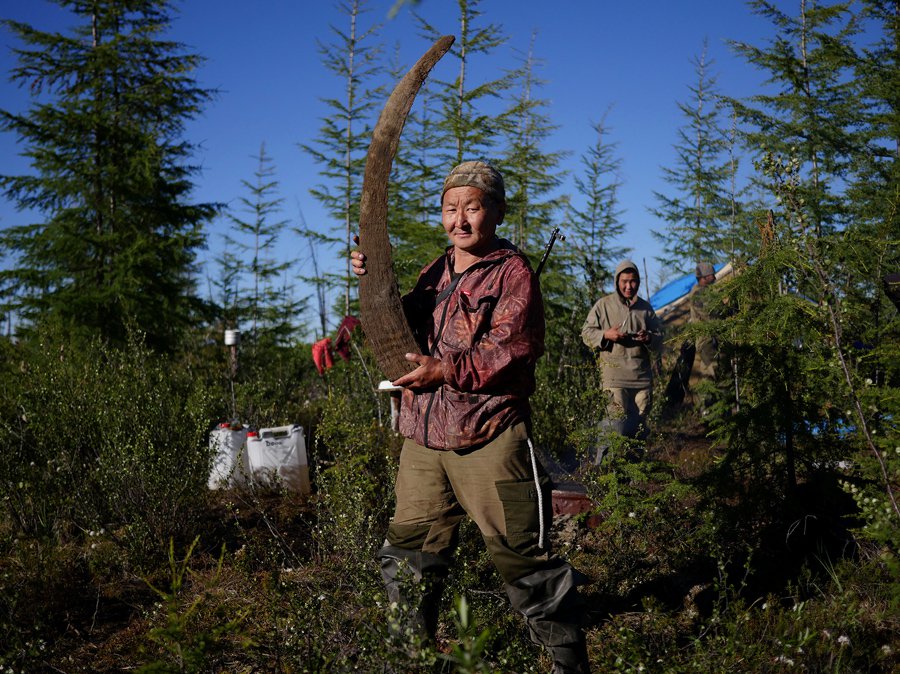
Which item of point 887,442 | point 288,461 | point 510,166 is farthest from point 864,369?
point 510,166

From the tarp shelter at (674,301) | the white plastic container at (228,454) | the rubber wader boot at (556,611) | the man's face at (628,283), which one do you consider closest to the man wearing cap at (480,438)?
the rubber wader boot at (556,611)

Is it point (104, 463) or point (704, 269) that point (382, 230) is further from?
point (704, 269)

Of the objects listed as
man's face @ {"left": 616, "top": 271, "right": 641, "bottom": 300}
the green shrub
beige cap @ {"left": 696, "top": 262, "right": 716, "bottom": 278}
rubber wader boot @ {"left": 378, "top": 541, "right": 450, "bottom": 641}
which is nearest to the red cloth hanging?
the green shrub

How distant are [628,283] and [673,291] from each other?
7.52m

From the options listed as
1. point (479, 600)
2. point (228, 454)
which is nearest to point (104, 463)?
point (228, 454)

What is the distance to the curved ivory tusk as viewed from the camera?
2.86 m

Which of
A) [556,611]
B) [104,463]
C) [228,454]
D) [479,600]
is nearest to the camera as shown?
[556,611]

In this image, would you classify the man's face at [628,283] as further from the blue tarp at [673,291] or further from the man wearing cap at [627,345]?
the blue tarp at [673,291]

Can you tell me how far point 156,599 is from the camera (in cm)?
398

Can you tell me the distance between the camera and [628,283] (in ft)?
21.4

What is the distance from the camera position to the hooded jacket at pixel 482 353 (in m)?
2.64

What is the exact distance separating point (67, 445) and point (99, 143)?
23.0ft

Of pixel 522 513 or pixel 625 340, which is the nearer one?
pixel 522 513

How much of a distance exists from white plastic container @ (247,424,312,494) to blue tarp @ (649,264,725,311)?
9.47m
